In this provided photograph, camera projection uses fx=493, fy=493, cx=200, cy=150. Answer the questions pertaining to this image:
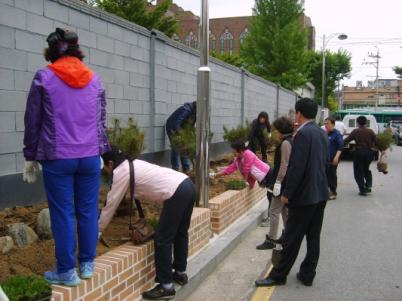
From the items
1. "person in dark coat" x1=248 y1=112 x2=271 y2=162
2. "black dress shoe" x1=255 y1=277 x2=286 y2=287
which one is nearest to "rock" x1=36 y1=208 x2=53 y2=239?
"black dress shoe" x1=255 y1=277 x2=286 y2=287

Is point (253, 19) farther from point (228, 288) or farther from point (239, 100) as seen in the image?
point (228, 288)

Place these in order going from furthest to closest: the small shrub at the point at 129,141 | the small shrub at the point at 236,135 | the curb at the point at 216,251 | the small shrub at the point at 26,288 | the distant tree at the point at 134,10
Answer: the distant tree at the point at 134,10 < the small shrub at the point at 236,135 < the small shrub at the point at 129,141 < the curb at the point at 216,251 < the small shrub at the point at 26,288

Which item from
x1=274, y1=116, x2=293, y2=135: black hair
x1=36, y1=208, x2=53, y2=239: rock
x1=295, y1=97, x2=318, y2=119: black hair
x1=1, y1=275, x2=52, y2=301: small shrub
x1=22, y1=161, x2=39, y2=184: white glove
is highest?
x1=295, y1=97, x2=318, y2=119: black hair

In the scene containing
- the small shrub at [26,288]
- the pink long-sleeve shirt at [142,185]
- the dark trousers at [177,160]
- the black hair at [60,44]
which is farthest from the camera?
the dark trousers at [177,160]

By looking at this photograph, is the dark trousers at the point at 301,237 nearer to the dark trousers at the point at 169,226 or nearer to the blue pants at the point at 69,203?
the dark trousers at the point at 169,226

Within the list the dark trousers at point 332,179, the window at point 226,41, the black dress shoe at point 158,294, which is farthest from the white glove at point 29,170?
the window at point 226,41

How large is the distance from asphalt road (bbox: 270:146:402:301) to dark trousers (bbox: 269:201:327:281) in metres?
0.16

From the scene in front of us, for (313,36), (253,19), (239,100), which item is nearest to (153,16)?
(239,100)

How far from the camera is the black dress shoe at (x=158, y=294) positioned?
4.16m

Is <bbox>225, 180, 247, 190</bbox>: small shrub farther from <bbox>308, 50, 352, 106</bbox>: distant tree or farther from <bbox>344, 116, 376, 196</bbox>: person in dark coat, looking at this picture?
<bbox>308, 50, 352, 106</bbox>: distant tree

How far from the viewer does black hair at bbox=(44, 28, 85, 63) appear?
3.42 metres

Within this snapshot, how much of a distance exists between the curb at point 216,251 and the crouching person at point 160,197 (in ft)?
1.00

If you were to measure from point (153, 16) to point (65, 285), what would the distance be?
19.5 m

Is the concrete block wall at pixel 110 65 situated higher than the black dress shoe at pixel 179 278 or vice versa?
the concrete block wall at pixel 110 65
